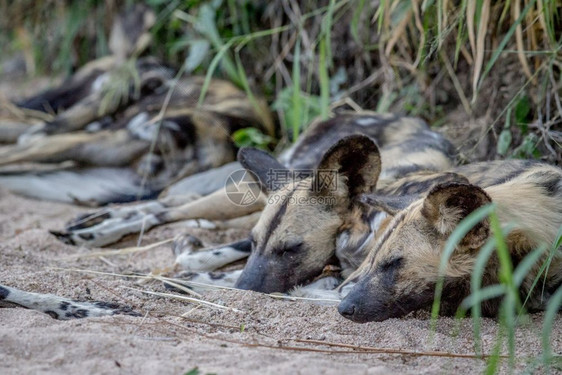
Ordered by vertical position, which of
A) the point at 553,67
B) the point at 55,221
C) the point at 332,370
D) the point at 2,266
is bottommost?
the point at 55,221

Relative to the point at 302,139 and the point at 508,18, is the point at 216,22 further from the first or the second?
the point at 508,18

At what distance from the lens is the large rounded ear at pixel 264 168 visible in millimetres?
3318

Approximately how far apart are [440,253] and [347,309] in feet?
1.04

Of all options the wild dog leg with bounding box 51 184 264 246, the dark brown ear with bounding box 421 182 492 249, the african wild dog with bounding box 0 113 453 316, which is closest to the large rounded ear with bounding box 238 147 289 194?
the african wild dog with bounding box 0 113 453 316

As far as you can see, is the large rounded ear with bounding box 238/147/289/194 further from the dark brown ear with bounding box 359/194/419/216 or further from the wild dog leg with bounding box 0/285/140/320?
the wild dog leg with bounding box 0/285/140/320

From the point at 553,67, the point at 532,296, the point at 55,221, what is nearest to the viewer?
the point at 532,296

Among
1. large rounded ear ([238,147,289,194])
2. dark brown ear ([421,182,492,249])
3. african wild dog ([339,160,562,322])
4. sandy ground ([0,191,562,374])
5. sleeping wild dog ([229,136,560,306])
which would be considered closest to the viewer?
sandy ground ([0,191,562,374])

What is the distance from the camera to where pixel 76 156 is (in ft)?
16.4

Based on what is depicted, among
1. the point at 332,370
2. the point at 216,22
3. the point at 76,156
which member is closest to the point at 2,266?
the point at 332,370

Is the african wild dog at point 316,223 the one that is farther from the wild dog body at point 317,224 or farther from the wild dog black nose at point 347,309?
the wild dog black nose at point 347,309

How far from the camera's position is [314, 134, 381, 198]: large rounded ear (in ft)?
9.96

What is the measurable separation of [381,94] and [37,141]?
2235 mm

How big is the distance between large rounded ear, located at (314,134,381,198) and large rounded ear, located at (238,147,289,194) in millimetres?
250

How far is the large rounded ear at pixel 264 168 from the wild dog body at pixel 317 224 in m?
0.03
